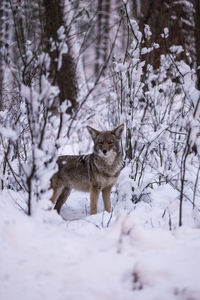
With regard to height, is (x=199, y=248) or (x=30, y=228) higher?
(x=30, y=228)

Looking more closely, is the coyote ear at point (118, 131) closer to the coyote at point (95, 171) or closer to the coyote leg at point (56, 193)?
the coyote at point (95, 171)

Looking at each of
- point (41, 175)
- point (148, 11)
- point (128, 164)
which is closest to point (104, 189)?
point (128, 164)

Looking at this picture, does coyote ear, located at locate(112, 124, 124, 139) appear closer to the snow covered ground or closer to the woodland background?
the woodland background

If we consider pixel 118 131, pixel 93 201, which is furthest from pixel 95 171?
pixel 118 131

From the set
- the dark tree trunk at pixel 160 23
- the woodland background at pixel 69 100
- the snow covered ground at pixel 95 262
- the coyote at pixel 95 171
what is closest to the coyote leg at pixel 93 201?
the coyote at pixel 95 171

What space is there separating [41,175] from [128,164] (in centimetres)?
307

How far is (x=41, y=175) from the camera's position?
298cm

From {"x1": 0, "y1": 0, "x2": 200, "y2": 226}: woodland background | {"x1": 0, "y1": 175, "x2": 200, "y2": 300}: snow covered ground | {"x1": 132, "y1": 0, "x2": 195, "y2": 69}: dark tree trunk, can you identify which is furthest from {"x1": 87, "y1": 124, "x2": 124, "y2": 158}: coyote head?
{"x1": 0, "y1": 175, "x2": 200, "y2": 300}: snow covered ground

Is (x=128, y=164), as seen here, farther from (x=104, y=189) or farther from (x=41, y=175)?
(x=41, y=175)

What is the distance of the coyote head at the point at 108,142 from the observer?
544 centimetres

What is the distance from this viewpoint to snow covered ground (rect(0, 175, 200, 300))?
83.9 inches

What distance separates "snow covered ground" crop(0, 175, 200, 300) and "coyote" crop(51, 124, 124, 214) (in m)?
2.46

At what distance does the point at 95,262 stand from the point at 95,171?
3.25m

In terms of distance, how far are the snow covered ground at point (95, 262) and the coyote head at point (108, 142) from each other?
248 centimetres
